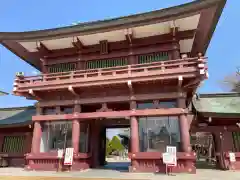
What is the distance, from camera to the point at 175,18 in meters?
12.2

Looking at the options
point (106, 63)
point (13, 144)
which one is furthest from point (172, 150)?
point (13, 144)

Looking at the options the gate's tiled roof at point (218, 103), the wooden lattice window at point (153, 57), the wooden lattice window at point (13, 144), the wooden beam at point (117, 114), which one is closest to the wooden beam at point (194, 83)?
the wooden beam at point (117, 114)

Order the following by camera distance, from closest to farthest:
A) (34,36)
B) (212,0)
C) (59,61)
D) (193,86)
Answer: (212,0) → (193,86) → (34,36) → (59,61)

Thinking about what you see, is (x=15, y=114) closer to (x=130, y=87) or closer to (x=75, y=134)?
(x=75, y=134)

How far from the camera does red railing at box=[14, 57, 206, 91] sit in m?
11.8

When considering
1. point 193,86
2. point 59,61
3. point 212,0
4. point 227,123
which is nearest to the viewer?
point 212,0

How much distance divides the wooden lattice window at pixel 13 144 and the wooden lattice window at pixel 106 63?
8.86 metres

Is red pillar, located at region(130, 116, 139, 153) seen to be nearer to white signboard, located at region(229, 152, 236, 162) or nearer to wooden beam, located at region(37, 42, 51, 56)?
white signboard, located at region(229, 152, 236, 162)

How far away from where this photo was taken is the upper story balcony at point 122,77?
11625mm

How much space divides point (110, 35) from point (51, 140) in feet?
27.8

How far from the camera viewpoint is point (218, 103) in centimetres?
1480

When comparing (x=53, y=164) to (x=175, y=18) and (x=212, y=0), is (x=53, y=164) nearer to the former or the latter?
(x=175, y=18)

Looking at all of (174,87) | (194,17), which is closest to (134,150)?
(174,87)

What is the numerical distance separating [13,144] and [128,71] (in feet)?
40.6
